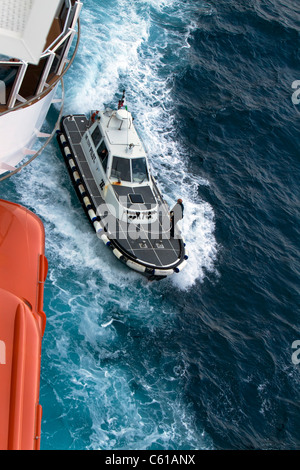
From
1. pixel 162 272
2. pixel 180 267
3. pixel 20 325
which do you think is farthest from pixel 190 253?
pixel 20 325

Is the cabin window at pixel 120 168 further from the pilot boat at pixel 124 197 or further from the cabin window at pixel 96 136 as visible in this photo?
the cabin window at pixel 96 136

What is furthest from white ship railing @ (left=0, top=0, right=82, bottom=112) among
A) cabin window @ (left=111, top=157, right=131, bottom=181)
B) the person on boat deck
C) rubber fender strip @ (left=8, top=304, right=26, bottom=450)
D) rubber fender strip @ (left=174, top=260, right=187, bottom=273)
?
rubber fender strip @ (left=174, top=260, right=187, bottom=273)

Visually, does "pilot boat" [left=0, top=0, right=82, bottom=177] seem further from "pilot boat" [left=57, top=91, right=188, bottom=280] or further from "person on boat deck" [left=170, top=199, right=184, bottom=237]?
"person on boat deck" [left=170, top=199, right=184, bottom=237]

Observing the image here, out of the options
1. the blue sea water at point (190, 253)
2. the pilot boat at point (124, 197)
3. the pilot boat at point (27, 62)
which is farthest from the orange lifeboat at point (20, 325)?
the pilot boat at point (124, 197)

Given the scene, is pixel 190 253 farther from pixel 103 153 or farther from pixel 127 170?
pixel 103 153
